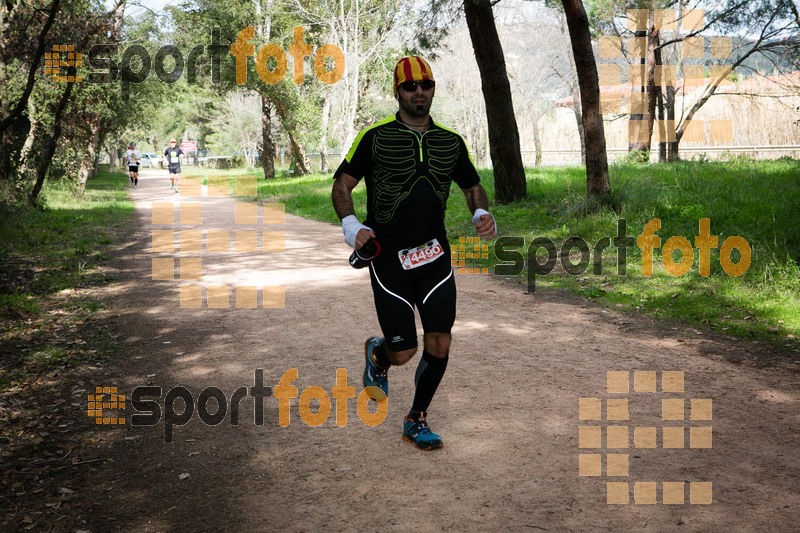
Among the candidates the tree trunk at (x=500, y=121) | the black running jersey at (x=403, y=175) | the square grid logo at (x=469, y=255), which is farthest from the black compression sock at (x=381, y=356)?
the tree trunk at (x=500, y=121)

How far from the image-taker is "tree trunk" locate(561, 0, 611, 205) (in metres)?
13.1

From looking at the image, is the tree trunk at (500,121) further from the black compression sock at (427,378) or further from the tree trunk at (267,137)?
the tree trunk at (267,137)

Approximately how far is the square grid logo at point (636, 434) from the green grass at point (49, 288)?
4.74m

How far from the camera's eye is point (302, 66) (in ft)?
132

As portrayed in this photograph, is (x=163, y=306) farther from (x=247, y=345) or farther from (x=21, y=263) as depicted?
(x=21, y=263)

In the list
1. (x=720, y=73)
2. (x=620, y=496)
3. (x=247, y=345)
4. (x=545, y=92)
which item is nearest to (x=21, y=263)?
(x=247, y=345)

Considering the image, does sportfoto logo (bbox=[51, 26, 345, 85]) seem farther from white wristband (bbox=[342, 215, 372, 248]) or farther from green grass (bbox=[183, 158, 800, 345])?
white wristband (bbox=[342, 215, 372, 248])

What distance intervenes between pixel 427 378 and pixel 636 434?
1436 mm

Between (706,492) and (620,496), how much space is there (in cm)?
47

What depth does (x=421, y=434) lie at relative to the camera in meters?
4.69

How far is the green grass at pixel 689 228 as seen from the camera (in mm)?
8352

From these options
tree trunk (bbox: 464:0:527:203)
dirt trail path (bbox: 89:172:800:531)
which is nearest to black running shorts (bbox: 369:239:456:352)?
dirt trail path (bbox: 89:172:800:531)

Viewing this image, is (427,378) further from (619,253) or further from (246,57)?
(246,57)

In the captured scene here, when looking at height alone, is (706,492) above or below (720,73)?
below
